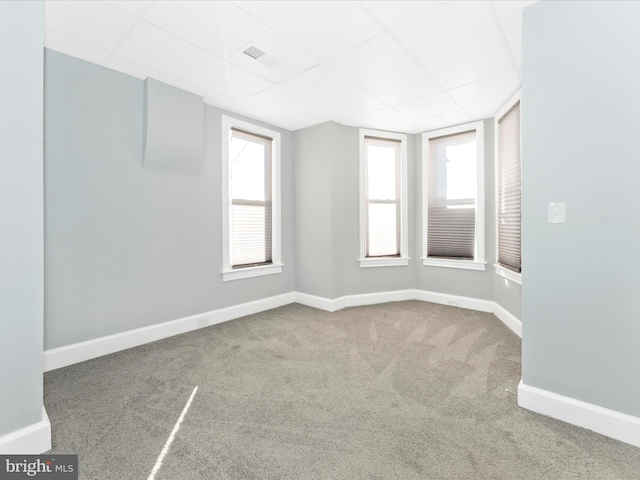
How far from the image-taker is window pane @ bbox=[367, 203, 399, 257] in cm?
472


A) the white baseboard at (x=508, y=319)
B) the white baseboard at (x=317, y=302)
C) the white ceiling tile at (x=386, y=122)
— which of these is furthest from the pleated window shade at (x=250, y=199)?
the white baseboard at (x=508, y=319)

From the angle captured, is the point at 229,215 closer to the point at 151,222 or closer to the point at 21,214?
the point at 151,222

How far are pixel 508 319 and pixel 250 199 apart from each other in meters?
3.56

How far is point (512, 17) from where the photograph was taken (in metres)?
2.11

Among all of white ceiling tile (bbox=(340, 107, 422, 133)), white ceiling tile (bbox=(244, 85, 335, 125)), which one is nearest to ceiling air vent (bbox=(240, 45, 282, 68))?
white ceiling tile (bbox=(244, 85, 335, 125))

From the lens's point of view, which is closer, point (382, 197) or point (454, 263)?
point (454, 263)

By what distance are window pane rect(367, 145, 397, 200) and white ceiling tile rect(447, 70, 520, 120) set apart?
1.29 metres

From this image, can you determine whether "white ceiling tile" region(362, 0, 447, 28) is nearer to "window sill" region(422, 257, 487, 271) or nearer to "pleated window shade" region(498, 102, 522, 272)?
"pleated window shade" region(498, 102, 522, 272)

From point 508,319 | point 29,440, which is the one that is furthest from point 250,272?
→ point 508,319

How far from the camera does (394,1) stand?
1.97 m

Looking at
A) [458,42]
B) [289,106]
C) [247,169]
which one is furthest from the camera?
[247,169]

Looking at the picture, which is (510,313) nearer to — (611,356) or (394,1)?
(611,356)

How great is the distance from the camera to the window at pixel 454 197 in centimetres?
424

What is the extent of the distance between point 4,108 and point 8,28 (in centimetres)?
38
